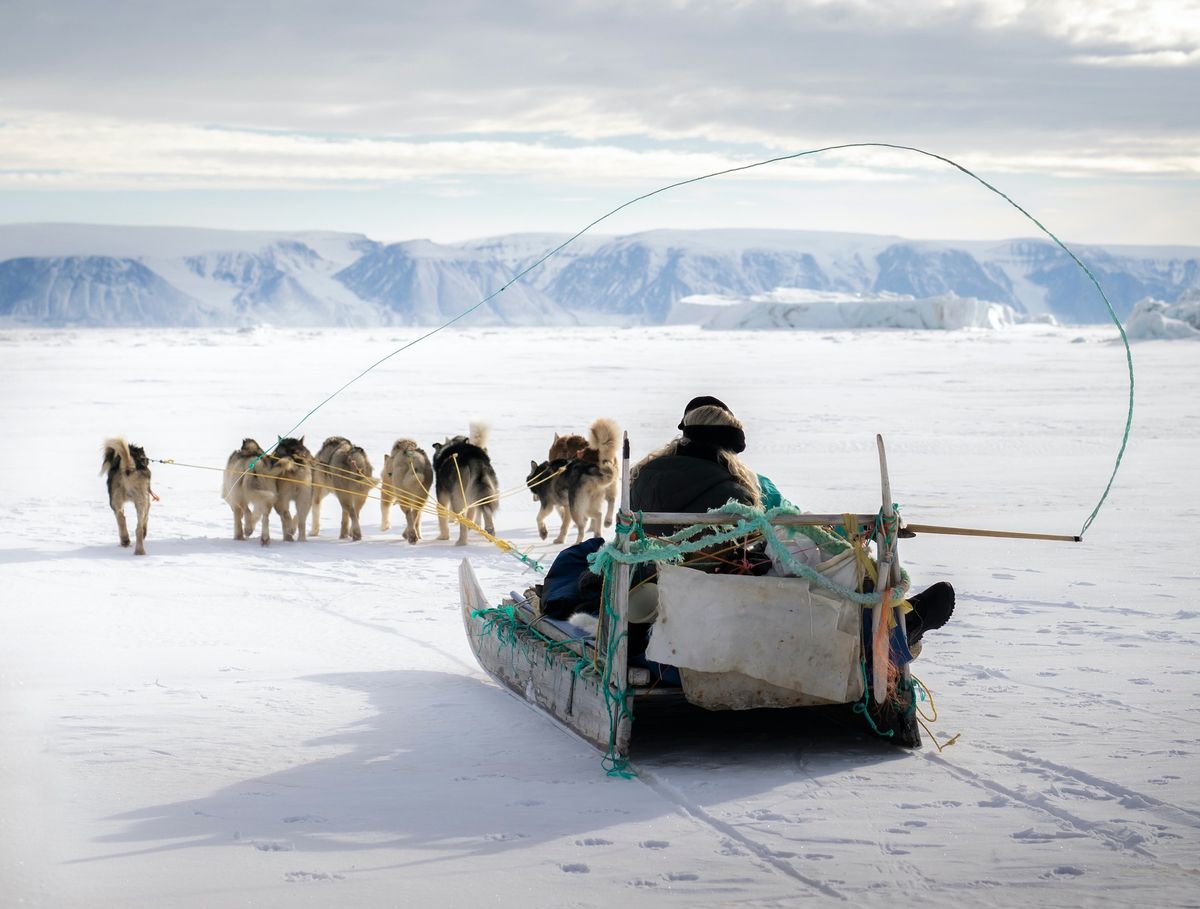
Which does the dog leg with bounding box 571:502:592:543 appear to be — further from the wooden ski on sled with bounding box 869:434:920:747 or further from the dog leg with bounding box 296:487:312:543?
the wooden ski on sled with bounding box 869:434:920:747

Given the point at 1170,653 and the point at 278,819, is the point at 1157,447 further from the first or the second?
the point at 278,819

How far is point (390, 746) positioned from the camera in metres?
5.42

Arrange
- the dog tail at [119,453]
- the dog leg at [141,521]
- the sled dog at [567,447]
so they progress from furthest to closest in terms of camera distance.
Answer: the sled dog at [567,447] < the dog tail at [119,453] < the dog leg at [141,521]

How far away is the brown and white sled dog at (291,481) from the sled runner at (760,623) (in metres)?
6.41

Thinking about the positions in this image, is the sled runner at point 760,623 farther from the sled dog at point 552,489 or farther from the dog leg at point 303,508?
the dog leg at point 303,508

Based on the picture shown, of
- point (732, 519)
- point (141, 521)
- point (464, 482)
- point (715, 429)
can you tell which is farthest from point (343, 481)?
point (732, 519)

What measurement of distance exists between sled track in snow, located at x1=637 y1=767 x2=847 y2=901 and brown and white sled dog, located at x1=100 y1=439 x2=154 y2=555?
21.4 ft

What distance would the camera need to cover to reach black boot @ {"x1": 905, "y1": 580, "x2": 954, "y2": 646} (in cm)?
533

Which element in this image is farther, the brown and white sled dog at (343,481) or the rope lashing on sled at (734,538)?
the brown and white sled dog at (343,481)

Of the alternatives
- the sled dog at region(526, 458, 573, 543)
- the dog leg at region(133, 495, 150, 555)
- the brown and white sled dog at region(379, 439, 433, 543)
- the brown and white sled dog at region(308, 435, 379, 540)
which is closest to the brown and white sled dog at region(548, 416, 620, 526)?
the sled dog at region(526, 458, 573, 543)

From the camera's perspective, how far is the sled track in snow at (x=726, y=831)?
3912mm

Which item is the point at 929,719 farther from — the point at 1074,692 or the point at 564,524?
the point at 564,524

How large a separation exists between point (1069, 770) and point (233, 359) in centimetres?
4086

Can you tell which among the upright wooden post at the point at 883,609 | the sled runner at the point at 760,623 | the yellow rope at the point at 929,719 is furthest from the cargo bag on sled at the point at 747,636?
the yellow rope at the point at 929,719
